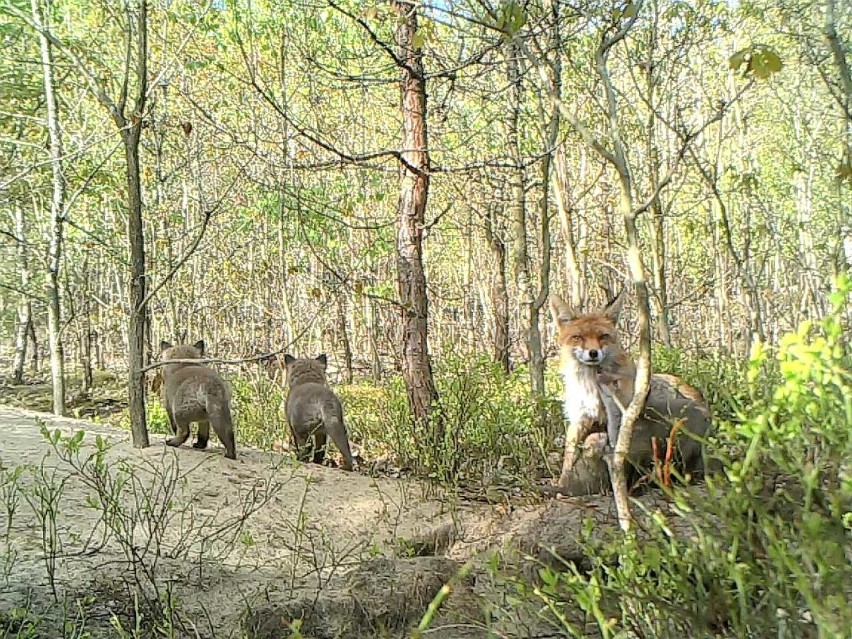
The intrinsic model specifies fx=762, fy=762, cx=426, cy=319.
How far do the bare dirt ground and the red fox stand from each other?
22.9 inches

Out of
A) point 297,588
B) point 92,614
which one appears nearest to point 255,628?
point 297,588

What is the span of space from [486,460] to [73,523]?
12.0ft

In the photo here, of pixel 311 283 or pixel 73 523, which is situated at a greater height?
pixel 311 283

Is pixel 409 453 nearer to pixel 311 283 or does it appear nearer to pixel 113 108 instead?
pixel 113 108

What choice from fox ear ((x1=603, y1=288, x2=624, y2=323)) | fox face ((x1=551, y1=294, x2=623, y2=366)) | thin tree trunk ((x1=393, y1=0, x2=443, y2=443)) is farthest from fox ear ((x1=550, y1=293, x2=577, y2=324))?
thin tree trunk ((x1=393, y1=0, x2=443, y2=443))

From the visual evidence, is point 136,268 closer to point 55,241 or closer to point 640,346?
point 55,241

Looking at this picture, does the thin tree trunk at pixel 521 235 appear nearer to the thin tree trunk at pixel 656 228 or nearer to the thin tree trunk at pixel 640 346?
the thin tree trunk at pixel 656 228

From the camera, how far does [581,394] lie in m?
6.21

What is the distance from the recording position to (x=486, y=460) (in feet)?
23.9

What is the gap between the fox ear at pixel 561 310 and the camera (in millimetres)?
6512

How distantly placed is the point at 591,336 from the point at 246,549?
311 cm

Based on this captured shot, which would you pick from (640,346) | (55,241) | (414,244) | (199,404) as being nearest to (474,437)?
(414,244)

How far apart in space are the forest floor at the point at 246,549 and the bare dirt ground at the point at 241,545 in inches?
0.5

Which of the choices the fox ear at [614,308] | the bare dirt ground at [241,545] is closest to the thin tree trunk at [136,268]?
the bare dirt ground at [241,545]
